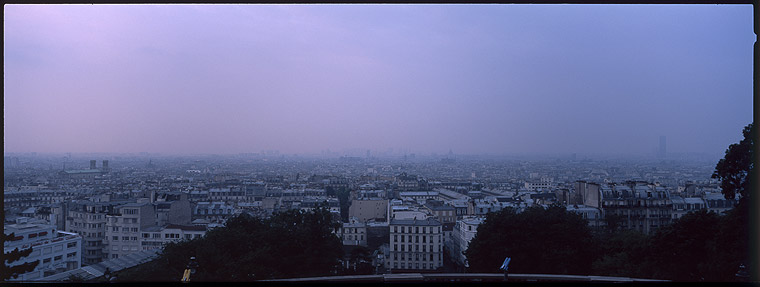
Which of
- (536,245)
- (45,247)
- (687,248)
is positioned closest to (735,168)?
(687,248)

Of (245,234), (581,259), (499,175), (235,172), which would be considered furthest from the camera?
(499,175)

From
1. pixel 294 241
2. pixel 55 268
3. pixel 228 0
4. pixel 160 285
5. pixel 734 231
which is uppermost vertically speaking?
pixel 228 0

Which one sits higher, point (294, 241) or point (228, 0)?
point (228, 0)

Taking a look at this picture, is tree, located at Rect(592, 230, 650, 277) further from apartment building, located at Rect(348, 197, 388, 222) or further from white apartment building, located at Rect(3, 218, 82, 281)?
apartment building, located at Rect(348, 197, 388, 222)

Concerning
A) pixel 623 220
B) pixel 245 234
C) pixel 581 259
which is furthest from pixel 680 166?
pixel 245 234

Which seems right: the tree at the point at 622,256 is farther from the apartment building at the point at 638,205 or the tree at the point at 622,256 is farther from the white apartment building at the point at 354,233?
the apartment building at the point at 638,205

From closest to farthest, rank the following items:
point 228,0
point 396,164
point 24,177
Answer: point 228,0
point 24,177
point 396,164

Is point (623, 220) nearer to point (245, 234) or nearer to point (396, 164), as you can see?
point (245, 234)

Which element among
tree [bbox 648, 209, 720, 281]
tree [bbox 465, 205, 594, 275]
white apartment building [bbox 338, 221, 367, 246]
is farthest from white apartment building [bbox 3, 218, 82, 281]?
tree [bbox 648, 209, 720, 281]
